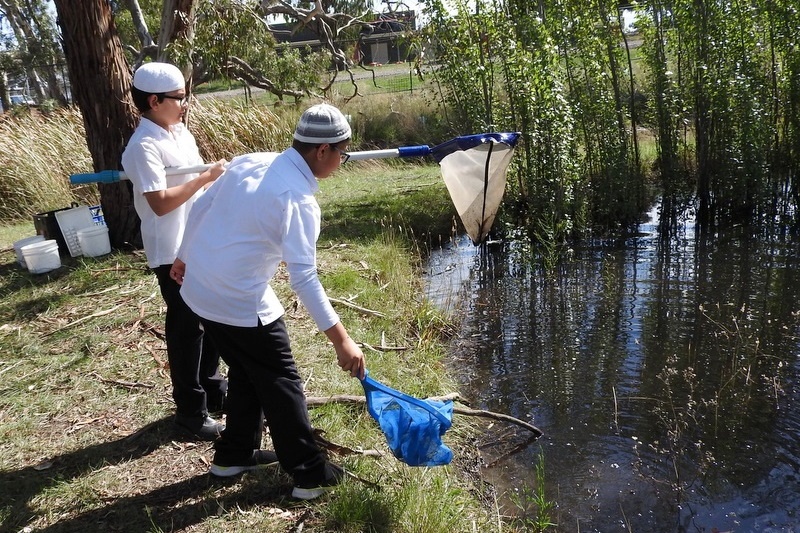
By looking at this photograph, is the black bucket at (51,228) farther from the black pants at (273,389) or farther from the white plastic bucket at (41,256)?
the black pants at (273,389)

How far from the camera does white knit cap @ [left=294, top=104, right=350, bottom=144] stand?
276cm

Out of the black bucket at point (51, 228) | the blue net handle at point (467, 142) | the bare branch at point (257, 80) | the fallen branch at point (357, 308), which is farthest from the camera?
the bare branch at point (257, 80)

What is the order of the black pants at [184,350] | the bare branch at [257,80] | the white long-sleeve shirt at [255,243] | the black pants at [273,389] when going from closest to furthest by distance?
the white long-sleeve shirt at [255,243]
the black pants at [273,389]
the black pants at [184,350]
the bare branch at [257,80]

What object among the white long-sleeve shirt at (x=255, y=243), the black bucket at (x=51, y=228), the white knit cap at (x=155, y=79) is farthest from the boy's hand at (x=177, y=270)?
the black bucket at (x=51, y=228)

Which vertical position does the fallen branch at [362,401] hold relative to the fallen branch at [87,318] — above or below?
below

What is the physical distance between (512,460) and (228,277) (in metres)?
2.33

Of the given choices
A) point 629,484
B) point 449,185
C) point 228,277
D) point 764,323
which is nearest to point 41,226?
point 449,185

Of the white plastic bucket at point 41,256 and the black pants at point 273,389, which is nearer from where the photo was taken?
the black pants at point 273,389

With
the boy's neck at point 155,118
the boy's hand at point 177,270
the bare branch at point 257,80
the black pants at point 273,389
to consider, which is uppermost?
the bare branch at point 257,80

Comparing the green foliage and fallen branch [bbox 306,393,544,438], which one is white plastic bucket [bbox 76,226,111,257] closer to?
fallen branch [bbox 306,393,544,438]

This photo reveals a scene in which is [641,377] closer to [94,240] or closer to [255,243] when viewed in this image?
[255,243]

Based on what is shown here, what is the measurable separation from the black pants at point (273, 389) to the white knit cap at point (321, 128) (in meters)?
0.81

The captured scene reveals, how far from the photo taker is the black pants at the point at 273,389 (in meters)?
2.93

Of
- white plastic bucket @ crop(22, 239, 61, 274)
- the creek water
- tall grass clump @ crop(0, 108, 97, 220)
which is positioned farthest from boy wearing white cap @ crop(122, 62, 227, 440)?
tall grass clump @ crop(0, 108, 97, 220)
